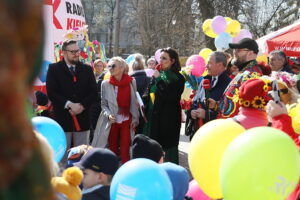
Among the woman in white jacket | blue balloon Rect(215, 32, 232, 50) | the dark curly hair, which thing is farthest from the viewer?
blue balloon Rect(215, 32, 232, 50)

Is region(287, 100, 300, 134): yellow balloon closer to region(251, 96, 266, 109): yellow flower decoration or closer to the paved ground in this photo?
region(251, 96, 266, 109): yellow flower decoration

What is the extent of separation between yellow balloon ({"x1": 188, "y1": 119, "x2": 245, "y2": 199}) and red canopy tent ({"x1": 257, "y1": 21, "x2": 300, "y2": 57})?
628 centimetres

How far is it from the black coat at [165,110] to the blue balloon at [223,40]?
9.51ft

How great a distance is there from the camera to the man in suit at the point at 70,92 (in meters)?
4.77

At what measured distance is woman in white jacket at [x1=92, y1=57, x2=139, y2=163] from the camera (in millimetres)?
5137

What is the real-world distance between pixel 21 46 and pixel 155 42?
2250 cm

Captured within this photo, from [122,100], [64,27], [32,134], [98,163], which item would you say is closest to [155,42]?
[64,27]

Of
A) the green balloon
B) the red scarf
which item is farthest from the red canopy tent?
the green balloon

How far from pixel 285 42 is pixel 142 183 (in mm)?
7010

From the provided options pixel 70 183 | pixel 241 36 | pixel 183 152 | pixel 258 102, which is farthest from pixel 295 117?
pixel 241 36

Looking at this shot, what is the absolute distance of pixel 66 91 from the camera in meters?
4.80

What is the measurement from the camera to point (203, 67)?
23.0 feet

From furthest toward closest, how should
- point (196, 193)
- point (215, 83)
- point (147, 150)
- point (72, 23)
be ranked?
point (72, 23)
point (215, 83)
point (147, 150)
point (196, 193)

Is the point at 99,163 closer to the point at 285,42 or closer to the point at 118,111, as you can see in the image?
the point at 118,111
